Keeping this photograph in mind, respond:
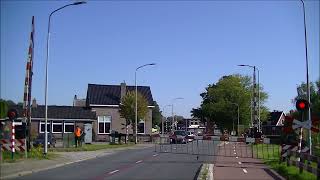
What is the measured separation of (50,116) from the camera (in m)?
75.4

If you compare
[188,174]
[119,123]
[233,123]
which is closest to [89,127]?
[119,123]

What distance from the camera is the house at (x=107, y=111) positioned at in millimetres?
84500

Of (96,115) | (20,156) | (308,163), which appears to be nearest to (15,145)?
(20,156)

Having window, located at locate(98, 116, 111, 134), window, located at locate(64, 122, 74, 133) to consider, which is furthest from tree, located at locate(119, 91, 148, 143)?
window, located at locate(98, 116, 111, 134)

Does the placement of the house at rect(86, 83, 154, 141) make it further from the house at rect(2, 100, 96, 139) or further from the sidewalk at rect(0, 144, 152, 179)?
the sidewalk at rect(0, 144, 152, 179)

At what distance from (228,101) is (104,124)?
49.1m

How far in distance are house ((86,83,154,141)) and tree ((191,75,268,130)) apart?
1509 inches

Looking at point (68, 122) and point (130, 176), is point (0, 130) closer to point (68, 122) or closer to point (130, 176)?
point (130, 176)

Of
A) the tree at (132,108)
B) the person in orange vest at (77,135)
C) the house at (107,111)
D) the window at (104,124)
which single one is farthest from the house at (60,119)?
the person in orange vest at (77,135)

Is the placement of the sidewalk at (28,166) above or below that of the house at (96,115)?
below

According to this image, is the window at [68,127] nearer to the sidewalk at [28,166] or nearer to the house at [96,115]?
the house at [96,115]

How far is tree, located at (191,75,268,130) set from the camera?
12525cm

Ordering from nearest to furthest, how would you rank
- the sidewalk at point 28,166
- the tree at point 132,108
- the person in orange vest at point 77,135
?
the sidewalk at point 28,166, the person in orange vest at point 77,135, the tree at point 132,108

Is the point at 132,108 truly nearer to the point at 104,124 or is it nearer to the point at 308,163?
the point at 104,124
